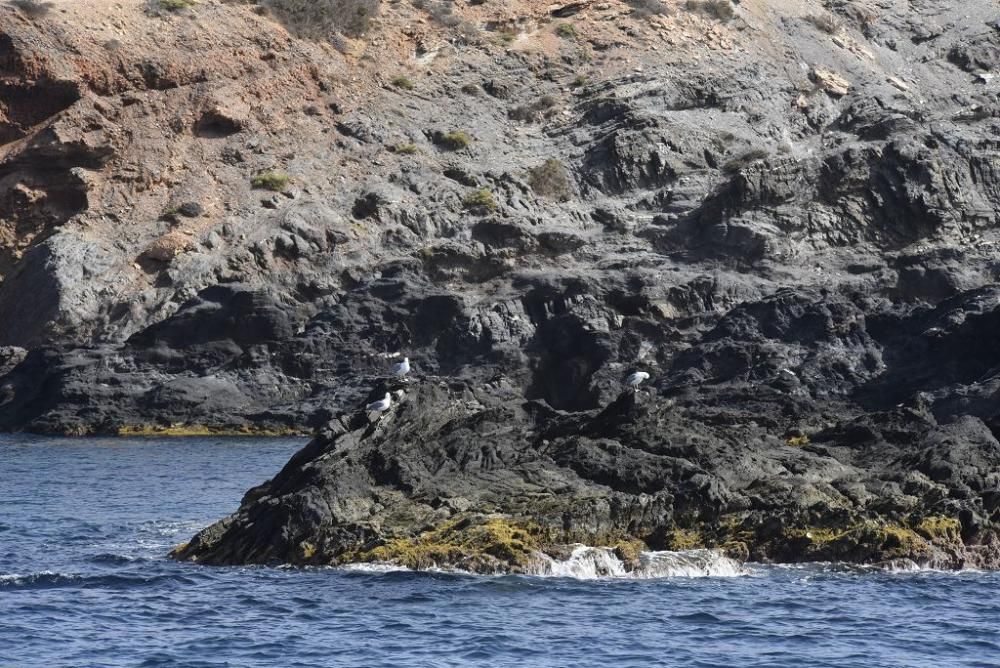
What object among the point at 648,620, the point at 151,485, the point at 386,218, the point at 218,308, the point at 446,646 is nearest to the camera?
the point at 446,646

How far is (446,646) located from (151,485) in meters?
19.8

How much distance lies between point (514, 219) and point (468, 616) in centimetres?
4879

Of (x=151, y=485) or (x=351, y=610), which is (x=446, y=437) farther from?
(x=151, y=485)

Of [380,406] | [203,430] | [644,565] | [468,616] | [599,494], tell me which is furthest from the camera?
[203,430]

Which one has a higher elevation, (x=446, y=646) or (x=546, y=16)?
(x=546, y=16)

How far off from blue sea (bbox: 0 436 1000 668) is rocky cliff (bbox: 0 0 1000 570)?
6592 mm

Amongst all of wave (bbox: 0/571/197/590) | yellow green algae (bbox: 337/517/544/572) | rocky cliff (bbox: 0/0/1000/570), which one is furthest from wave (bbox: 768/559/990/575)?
wave (bbox: 0/571/197/590)

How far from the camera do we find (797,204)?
6981cm

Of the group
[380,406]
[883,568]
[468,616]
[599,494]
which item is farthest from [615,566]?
[380,406]

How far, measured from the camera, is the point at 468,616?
21797mm

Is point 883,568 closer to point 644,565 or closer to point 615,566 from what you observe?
point 644,565

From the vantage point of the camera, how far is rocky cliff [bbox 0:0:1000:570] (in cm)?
5466

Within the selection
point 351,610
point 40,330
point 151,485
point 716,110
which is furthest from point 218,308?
point 351,610

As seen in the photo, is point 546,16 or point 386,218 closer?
point 386,218
